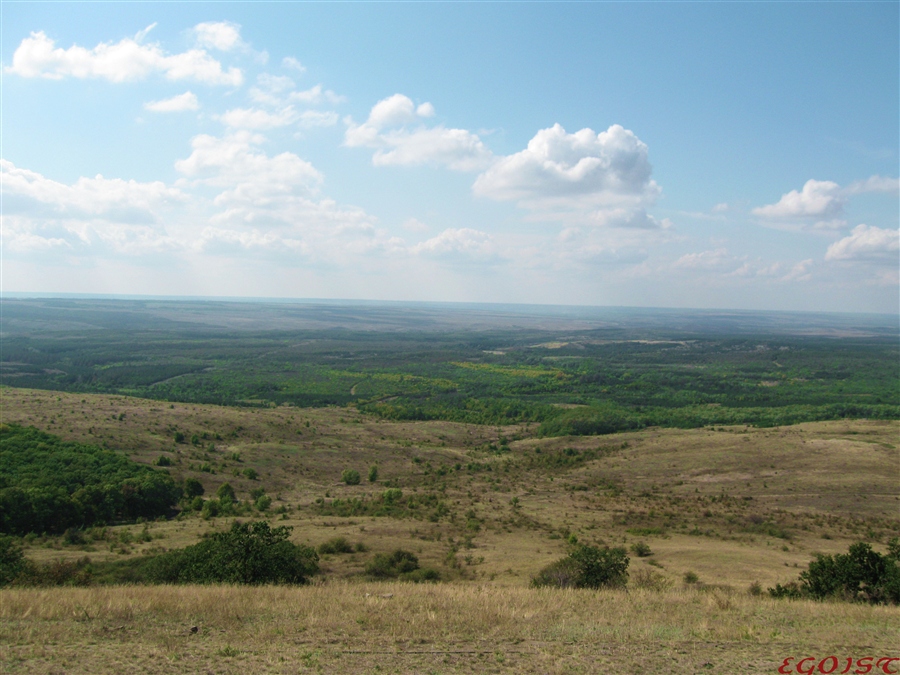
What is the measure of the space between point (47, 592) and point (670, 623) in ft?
55.5

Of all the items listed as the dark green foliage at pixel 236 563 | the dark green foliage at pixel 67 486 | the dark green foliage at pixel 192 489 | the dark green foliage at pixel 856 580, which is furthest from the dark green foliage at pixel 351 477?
the dark green foliage at pixel 856 580

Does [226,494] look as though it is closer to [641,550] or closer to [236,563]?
[236,563]

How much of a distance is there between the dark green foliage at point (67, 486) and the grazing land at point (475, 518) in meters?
1.84

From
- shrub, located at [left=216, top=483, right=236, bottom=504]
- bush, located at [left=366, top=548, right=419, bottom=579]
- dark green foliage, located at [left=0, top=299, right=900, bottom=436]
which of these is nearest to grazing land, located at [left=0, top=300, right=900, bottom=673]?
bush, located at [left=366, top=548, right=419, bottom=579]

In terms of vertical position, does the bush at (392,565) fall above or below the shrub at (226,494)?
above

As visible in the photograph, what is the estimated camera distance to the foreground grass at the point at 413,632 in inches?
385

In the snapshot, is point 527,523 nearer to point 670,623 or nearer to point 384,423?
point 670,623

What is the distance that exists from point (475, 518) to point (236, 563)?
21.5 m

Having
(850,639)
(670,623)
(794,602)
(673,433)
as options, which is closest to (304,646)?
(670,623)

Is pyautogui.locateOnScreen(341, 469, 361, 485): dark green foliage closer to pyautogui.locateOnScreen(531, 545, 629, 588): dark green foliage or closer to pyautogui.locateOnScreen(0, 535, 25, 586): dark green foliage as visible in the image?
pyautogui.locateOnScreen(0, 535, 25, 586): dark green foliage

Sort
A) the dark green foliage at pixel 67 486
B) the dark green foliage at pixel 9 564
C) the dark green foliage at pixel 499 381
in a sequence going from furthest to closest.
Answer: the dark green foliage at pixel 499 381, the dark green foliage at pixel 67 486, the dark green foliage at pixel 9 564

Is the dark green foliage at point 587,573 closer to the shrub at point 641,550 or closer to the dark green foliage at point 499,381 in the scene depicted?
the shrub at point 641,550

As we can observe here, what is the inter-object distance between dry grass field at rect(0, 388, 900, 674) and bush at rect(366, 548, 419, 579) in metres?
0.85

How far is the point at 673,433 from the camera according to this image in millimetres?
70312
